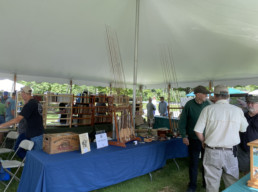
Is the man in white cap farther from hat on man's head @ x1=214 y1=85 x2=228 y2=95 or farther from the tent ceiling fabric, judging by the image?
hat on man's head @ x1=214 y1=85 x2=228 y2=95

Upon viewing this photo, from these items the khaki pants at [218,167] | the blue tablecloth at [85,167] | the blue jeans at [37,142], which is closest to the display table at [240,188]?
the khaki pants at [218,167]

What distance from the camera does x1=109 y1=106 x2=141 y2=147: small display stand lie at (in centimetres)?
266

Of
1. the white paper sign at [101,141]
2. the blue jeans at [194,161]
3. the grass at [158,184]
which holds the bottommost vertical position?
the grass at [158,184]

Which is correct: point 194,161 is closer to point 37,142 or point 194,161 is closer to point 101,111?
point 37,142

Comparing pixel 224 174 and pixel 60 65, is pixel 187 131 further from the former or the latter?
pixel 60 65

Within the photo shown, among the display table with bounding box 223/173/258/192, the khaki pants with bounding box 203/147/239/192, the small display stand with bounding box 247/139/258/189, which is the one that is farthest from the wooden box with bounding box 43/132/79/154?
the small display stand with bounding box 247/139/258/189

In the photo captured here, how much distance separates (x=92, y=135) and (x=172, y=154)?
1539mm

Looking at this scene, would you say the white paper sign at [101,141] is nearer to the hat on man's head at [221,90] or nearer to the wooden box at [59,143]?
the wooden box at [59,143]

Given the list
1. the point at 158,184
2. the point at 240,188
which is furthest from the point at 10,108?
the point at 240,188

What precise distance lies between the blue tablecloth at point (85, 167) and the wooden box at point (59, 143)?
8 cm

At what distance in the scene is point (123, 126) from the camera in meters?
2.86

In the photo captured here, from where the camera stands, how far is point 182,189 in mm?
2902

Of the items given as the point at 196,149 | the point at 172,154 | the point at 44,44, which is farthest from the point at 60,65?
the point at 196,149

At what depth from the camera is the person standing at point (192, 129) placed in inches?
101
